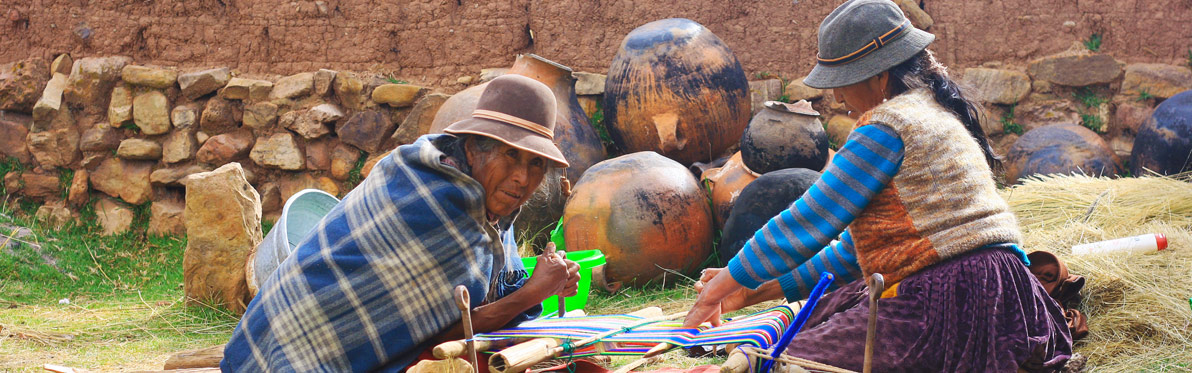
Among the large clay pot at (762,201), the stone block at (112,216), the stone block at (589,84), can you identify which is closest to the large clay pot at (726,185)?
the large clay pot at (762,201)

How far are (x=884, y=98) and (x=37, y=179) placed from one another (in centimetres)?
726

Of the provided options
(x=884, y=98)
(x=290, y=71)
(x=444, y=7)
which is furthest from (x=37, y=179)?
(x=884, y=98)

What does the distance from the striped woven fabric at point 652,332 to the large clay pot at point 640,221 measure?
8.35 ft

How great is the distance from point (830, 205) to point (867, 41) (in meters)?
0.52

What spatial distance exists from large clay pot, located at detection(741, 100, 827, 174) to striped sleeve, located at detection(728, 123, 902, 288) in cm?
314

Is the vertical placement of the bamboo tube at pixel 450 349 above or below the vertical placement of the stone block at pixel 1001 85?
above

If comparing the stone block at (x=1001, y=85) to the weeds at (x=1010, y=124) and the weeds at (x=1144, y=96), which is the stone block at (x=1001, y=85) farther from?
the weeds at (x=1144, y=96)

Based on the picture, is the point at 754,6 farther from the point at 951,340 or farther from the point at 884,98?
the point at 951,340

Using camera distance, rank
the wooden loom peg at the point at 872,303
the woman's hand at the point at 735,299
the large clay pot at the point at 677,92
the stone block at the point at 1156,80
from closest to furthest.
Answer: the wooden loom peg at the point at 872,303
the woman's hand at the point at 735,299
the large clay pot at the point at 677,92
the stone block at the point at 1156,80

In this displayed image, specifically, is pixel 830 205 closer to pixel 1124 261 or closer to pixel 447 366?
pixel 447 366

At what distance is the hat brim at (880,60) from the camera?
2.43m

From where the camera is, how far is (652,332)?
7.96 feet

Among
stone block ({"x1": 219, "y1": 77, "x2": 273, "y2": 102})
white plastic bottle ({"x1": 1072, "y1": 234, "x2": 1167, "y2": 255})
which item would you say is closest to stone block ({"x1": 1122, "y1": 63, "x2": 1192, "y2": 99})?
white plastic bottle ({"x1": 1072, "y1": 234, "x2": 1167, "y2": 255})

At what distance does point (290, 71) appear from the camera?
7191mm
